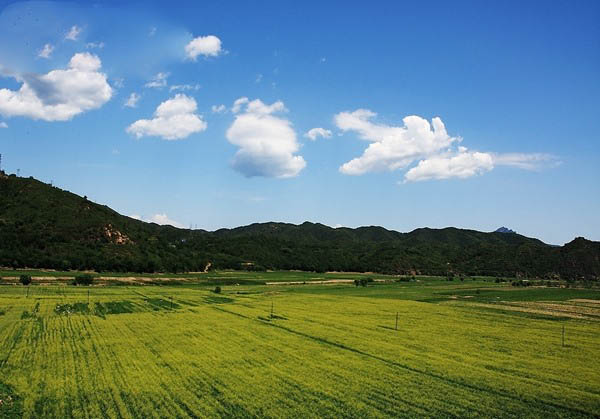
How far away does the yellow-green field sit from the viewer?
22.9 metres

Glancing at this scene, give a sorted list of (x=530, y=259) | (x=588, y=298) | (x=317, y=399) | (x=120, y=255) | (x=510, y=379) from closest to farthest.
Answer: (x=317, y=399) → (x=510, y=379) → (x=588, y=298) → (x=120, y=255) → (x=530, y=259)

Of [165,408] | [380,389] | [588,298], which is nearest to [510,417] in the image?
[380,389]

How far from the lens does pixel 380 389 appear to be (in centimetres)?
2588

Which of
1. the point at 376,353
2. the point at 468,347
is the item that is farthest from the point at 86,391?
the point at 468,347

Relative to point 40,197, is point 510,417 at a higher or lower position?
lower

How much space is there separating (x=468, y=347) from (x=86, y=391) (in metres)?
29.8

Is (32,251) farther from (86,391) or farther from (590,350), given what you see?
(590,350)

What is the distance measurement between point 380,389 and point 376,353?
974cm

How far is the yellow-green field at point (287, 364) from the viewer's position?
22875 mm

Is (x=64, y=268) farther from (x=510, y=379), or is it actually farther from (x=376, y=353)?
(x=510, y=379)

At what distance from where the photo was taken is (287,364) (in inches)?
1235

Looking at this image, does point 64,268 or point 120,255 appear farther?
point 120,255

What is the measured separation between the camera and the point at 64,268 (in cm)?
11888

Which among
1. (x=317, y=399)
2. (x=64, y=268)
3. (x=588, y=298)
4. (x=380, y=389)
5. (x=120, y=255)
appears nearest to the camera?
(x=317, y=399)
